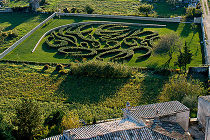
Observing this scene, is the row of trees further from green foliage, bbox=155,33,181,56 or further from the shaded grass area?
green foliage, bbox=155,33,181,56

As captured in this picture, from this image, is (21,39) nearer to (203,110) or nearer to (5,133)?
(5,133)

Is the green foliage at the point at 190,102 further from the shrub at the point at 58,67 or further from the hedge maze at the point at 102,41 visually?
the shrub at the point at 58,67

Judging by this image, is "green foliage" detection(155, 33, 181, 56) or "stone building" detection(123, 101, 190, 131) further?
"green foliage" detection(155, 33, 181, 56)

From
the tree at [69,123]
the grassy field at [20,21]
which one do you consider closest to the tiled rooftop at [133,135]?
the tree at [69,123]

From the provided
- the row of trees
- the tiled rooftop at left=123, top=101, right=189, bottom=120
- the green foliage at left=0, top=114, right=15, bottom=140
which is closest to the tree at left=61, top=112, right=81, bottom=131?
the row of trees

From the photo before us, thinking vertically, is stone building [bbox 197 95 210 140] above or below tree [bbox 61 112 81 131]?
above
